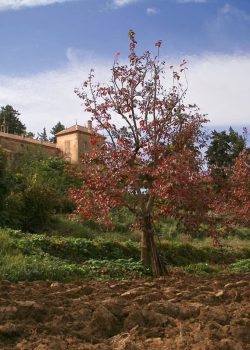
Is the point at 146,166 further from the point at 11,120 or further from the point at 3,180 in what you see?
the point at 11,120

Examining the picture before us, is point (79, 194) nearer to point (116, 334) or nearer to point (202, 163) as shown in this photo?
point (202, 163)

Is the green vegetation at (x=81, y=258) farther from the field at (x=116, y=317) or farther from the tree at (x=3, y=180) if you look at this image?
the tree at (x=3, y=180)

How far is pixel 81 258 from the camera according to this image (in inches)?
453

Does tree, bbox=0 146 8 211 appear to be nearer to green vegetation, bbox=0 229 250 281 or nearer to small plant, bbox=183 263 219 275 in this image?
green vegetation, bbox=0 229 250 281

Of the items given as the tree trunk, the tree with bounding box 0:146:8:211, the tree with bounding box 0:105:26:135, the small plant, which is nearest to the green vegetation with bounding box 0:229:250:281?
the small plant

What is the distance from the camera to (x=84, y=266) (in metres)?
9.48

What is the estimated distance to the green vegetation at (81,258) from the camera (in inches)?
324

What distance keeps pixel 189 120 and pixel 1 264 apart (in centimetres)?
458

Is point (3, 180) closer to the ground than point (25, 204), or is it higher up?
higher up

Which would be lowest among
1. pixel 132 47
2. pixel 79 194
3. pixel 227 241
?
pixel 227 241

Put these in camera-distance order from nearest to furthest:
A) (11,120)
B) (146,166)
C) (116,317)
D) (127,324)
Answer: (127,324) < (116,317) < (146,166) < (11,120)

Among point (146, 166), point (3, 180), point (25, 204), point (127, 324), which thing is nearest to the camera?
point (127, 324)

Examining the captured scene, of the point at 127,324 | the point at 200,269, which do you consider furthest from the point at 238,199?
the point at 127,324

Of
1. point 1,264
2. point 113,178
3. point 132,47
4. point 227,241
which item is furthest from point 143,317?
point 227,241
